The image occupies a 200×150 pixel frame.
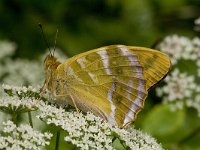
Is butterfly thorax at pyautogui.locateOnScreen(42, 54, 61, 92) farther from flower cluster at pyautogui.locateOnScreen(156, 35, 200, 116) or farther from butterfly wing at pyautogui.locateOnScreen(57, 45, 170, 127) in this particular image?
flower cluster at pyautogui.locateOnScreen(156, 35, 200, 116)

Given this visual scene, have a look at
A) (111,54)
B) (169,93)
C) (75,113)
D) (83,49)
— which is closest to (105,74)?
(111,54)

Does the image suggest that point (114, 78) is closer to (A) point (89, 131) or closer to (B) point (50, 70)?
(B) point (50, 70)

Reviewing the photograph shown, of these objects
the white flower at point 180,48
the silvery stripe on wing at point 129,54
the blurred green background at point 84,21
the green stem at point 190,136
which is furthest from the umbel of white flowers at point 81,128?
the blurred green background at point 84,21

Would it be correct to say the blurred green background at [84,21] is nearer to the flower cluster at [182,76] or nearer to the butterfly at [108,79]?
the flower cluster at [182,76]

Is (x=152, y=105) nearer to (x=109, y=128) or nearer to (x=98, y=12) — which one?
(x=98, y=12)

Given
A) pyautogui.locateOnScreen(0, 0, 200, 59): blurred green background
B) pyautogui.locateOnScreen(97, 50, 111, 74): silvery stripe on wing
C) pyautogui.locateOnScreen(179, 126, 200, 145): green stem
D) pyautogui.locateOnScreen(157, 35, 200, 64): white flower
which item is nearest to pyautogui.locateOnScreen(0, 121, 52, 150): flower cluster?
pyautogui.locateOnScreen(97, 50, 111, 74): silvery stripe on wing
